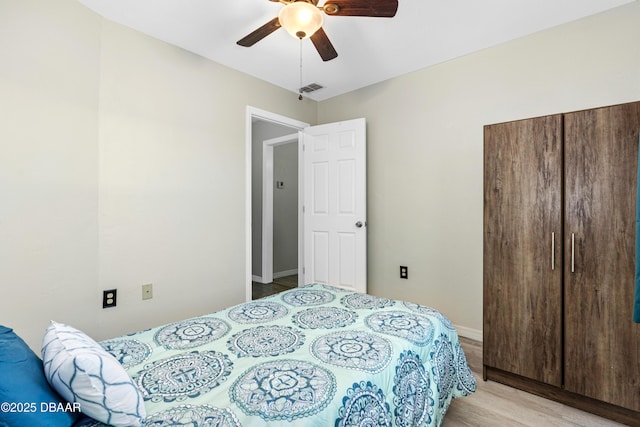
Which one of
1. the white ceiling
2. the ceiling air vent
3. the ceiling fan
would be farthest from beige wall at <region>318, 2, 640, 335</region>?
the ceiling fan

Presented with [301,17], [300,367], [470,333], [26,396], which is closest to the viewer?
[26,396]

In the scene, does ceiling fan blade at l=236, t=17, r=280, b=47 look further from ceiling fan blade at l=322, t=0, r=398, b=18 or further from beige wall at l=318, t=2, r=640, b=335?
beige wall at l=318, t=2, r=640, b=335

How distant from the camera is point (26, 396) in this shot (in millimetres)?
744

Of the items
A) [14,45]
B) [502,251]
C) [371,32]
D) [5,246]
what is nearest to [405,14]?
[371,32]

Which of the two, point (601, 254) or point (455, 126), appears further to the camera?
point (455, 126)

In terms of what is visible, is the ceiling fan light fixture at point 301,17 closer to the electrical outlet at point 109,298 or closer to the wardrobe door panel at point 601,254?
the wardrobe door panel at point 601,254

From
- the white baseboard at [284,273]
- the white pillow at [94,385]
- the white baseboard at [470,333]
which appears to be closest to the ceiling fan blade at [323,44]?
the white pillow at [94,385]

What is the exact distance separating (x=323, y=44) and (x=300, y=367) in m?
1.89

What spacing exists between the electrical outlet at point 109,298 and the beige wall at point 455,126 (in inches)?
93.2

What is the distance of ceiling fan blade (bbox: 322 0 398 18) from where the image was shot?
1.65 m

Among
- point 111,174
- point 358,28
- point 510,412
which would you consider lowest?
point 510,412

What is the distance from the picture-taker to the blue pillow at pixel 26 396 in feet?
2.28

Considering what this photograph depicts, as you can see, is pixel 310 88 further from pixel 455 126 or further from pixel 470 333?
pixel 470 333

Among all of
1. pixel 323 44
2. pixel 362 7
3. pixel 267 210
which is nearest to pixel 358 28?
pixel 323 44
